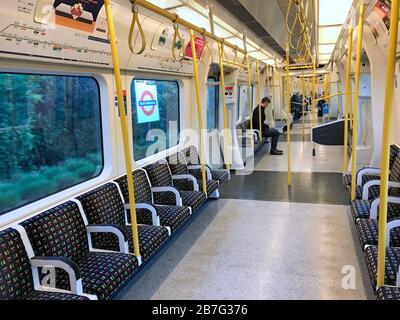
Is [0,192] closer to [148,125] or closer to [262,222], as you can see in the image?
[148,125]

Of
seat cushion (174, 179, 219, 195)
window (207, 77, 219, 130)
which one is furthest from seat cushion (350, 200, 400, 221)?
window (207, 77, 219, 130)

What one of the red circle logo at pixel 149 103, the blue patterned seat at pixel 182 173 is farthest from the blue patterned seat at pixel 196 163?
the red circle logo at pixel 149 103

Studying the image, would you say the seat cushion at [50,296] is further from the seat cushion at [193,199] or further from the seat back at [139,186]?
the seat cushion at [193,199]

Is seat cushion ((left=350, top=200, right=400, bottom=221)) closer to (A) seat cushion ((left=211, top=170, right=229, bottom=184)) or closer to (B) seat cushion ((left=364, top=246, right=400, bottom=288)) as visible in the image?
(B) seat cushion ((left=364, top=246, right=400, bottom=288))

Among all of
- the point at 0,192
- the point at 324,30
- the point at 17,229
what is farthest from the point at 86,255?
the point at 324,30

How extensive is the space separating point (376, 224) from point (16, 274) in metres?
2.92

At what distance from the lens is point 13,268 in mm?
2223

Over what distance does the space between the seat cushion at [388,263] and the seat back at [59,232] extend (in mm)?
2204

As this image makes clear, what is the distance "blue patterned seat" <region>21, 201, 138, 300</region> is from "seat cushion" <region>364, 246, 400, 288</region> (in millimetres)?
1696

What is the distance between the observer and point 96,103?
3.67m

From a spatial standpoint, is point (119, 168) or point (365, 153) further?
point (365, 153)

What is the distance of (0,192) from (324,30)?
7.31 meters

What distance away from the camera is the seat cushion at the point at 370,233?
2867mm
